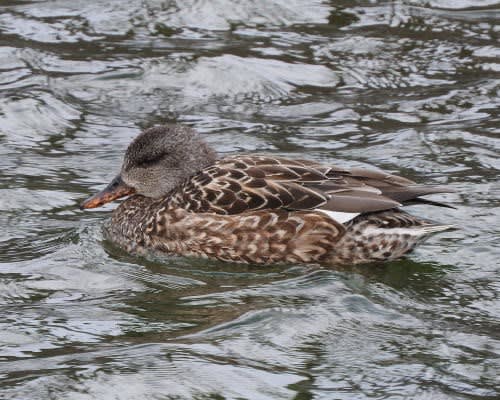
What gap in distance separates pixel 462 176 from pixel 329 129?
1.71 meters

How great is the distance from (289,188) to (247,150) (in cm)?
246

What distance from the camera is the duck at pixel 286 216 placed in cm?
856

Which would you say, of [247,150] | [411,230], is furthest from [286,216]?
[247,150]

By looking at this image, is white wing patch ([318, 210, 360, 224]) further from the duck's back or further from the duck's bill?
the duck's bill

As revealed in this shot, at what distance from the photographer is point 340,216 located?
336 inches

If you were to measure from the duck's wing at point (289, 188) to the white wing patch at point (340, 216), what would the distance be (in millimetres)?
22

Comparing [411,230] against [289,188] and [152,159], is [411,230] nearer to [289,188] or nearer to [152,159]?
[289,188]

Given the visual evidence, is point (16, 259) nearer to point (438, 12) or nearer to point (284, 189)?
point (284, 189)

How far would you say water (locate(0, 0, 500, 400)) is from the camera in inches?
271

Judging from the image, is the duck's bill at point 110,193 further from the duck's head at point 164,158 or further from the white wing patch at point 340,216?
the white wing patch at point 340,216

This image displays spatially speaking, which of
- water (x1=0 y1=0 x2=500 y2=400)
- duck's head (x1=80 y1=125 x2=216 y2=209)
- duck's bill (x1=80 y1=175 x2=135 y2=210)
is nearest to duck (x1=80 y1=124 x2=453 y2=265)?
water (x1=0 y1=0 x2=500 y2=400)

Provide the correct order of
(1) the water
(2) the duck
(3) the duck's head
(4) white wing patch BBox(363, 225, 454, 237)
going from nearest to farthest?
(1) the water < (4) white wing patch BBox(363, 225, 454, 237) < (2) the duck < (3) the duck's head

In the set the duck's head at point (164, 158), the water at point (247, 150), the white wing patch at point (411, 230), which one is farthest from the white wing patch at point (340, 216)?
the duck's head at point (164, 158)

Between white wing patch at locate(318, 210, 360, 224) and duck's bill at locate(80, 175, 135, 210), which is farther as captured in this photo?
duck's bill at locate(80, 175, 135, 210)
